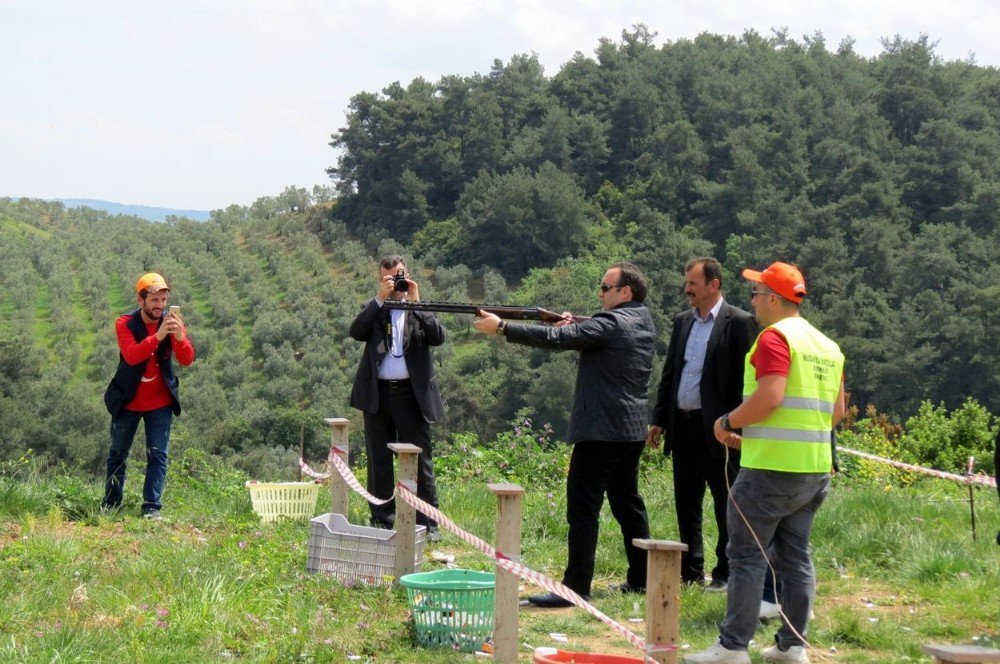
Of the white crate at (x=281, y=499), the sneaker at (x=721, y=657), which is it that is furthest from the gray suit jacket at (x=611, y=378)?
the white crate at (x=281, y=499)

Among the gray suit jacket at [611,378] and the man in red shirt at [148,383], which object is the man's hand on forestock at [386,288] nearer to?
the man in red shirt at [148,383]

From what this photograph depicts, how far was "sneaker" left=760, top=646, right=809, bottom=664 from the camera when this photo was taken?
16.8ft

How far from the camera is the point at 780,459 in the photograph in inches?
192

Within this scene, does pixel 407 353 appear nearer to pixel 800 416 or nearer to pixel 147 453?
pixel 147 453

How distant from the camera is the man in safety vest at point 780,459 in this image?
4871mm

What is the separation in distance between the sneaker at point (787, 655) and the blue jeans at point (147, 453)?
4.77 meters

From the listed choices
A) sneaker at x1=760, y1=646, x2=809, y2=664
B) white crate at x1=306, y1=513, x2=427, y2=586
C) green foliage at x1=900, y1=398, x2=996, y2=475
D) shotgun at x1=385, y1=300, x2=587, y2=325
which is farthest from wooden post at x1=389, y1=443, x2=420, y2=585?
green foliage at x1=900, y1=398, x2=996, y2=475

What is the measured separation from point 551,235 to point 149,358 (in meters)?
78.1

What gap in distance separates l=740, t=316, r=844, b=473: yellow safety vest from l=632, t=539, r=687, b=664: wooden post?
950mm

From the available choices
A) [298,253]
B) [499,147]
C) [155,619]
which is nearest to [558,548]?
[155,619]

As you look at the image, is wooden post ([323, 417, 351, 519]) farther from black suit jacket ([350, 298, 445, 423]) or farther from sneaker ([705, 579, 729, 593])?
sneaker ([705, 579, 729, 593])

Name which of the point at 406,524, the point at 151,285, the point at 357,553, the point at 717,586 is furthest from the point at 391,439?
the point at 717,586

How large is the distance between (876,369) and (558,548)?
4639 centimetres

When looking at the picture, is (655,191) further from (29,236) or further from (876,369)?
(29,236)
